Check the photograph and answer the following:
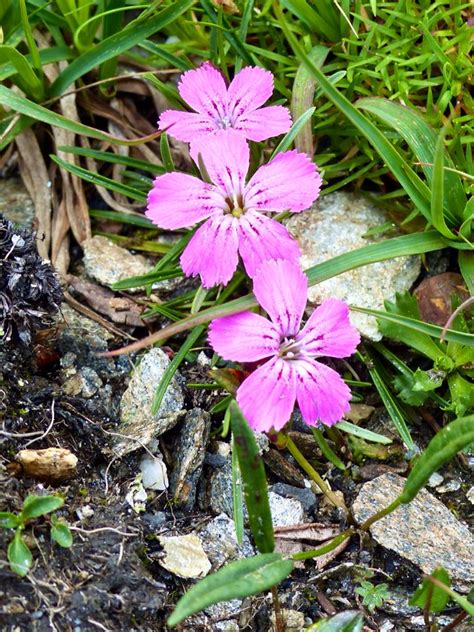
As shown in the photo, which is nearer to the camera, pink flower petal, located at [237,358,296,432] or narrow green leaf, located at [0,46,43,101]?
pink flower petal, located at [237,358,296,432]

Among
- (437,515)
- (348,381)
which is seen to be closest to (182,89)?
(348,381)

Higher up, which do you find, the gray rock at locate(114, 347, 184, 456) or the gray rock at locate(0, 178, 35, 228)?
the gray rock at locate(0, 178, 35, 228)

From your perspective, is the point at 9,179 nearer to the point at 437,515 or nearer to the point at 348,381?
the point at 348,381

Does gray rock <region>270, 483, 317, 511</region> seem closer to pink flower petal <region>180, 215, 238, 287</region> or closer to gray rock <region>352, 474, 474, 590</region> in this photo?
gray rock <region>352, 474, 474, 590</region>

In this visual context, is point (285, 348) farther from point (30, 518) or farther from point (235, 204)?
point (30, 518)

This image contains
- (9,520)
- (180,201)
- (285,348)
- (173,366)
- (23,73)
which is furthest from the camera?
(23,73)

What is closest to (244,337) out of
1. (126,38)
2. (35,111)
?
(35,111)

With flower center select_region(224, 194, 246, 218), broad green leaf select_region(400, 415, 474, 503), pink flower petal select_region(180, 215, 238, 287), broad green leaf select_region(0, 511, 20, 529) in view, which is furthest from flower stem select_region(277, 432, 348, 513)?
broad green leaf select_region(0, 511, 20, 529)

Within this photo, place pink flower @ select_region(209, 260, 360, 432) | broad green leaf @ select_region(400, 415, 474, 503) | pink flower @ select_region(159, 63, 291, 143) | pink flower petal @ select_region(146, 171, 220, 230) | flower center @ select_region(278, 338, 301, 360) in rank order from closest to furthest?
broad green leaf @ select_region(400, 415, 474, 503) → pink flower @ select_region(209, 260, 360, 432) → flower center @ select_region(278, 338, 301, 360) → pink flower petal @ select_region(146, 171, 220, 230) → pink flower @ select_region(159, 63, 291, 143)

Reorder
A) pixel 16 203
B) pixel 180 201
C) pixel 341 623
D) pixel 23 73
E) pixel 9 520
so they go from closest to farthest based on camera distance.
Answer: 1. pixel 9 520
2. pixel 341 623
3. pixel 180 201
4. pixel 23 73
5. pixel 16 203
